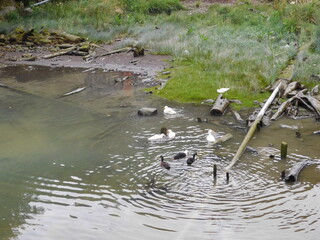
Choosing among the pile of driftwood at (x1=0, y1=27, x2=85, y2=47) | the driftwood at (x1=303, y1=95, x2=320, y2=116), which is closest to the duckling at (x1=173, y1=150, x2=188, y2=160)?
the driftwood at (x1=303, y1=95, x2=320, y2=116)

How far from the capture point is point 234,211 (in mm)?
5918

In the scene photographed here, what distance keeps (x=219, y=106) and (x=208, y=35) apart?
7852 mm

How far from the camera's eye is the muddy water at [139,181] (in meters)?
5.65

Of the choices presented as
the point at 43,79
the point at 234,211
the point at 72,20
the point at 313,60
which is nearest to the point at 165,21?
the point at 72,20

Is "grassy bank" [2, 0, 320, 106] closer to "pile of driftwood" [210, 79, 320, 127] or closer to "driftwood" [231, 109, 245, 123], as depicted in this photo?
Answer: "pile of driftwood" [210, 79, 320, 127]

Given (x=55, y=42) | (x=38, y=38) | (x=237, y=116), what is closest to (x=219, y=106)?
(x=237, y=116)

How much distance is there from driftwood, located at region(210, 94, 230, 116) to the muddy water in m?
0.21

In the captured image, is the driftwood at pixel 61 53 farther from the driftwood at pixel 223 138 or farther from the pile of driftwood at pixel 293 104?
the driftwood at pixel 223 138

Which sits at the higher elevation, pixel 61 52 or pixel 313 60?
pixel 313 60

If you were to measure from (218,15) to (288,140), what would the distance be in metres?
15.3

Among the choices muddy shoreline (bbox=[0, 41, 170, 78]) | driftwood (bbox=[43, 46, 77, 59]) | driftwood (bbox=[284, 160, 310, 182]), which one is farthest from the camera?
driftwood (bbox=[43, 46, 77, 59])

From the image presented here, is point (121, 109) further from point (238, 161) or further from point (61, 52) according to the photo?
point (61, 52)

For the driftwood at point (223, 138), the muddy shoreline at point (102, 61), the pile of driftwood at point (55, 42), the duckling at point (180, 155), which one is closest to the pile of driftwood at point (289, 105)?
the driftwood at point (223, 138)

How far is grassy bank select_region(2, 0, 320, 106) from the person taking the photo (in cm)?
1208
